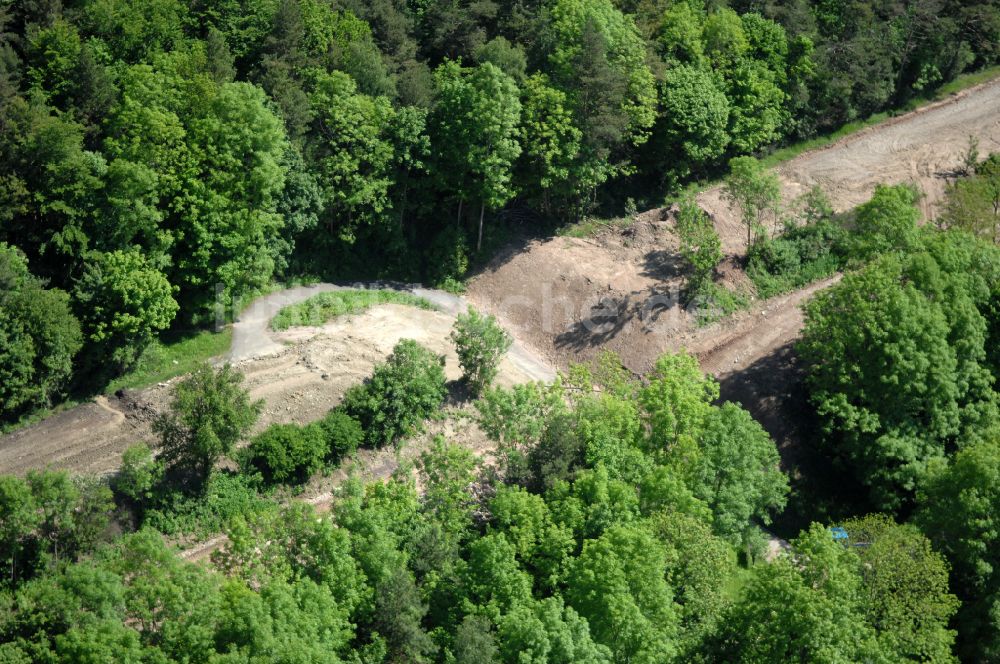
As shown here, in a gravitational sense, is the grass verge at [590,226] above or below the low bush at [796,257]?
above

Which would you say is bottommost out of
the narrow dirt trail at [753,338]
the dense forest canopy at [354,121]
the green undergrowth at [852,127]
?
the narrow dirt trail at [753,338]

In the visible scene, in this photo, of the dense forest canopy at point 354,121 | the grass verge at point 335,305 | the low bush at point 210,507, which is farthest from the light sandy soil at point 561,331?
the low bush at point 210,507

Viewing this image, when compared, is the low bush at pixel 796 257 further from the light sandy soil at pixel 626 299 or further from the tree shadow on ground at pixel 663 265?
the tree shadow on ground at pixel 663 265

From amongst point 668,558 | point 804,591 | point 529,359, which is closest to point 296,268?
point 529,359

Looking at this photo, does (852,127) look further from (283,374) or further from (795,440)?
(283,374)

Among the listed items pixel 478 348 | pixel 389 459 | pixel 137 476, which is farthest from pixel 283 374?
pixel 137 476

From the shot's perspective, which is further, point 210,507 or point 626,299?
point 626,299
